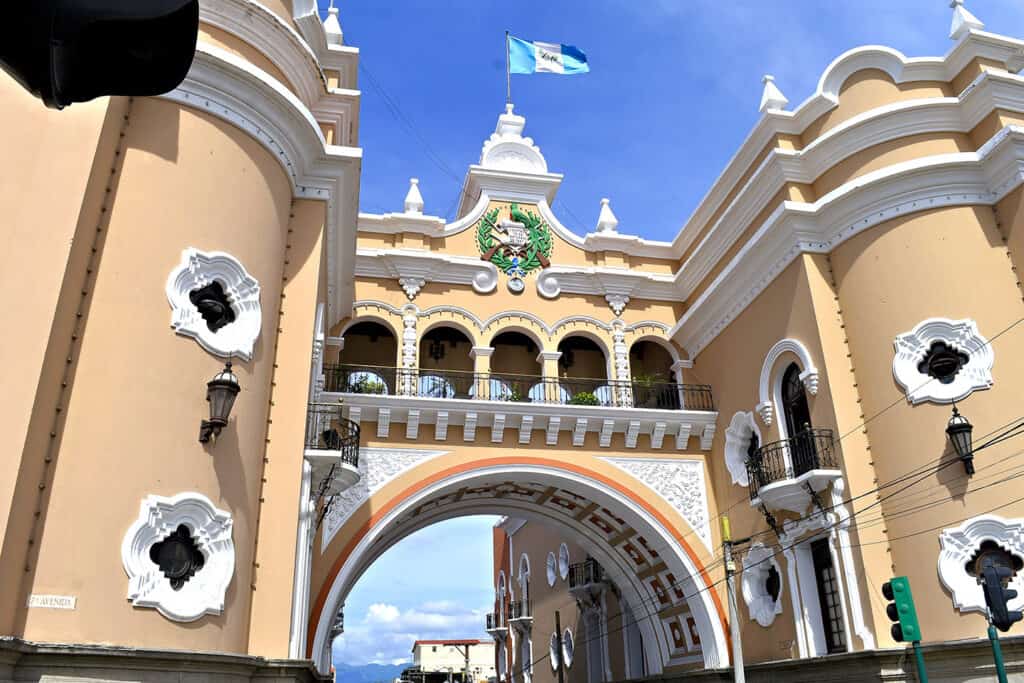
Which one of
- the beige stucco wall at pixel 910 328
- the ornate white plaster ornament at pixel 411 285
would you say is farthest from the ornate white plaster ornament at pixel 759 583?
the ornate white plaster ornament at pixel 411 285

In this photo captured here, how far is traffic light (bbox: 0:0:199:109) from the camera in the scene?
61.0 inches

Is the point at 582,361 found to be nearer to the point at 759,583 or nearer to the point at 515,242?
the point at 515,242

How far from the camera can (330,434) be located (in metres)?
12.5

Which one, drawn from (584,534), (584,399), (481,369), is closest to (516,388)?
(481,369)

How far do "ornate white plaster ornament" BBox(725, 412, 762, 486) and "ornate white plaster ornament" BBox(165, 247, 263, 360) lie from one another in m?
8.51

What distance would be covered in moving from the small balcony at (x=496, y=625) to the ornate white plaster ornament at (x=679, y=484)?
1752 cm

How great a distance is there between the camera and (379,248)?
16.6m

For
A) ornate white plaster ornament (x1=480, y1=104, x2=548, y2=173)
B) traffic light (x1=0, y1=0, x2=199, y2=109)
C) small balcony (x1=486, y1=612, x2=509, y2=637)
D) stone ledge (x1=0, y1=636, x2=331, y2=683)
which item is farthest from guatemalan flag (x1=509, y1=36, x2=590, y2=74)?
small balcony (x1=486, y1=612, x2=509, y2=637)

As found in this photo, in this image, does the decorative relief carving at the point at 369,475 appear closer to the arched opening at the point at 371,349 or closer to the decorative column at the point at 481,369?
the decorative column at the point at 481,369

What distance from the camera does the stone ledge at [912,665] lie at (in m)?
9.95

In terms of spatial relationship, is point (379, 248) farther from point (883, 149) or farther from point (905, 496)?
point (905, 496)

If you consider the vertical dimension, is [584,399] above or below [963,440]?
above

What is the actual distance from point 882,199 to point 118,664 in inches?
447

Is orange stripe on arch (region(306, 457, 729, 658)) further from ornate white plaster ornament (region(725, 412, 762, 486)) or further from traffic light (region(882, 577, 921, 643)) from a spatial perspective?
traffic light (region(882, 577, 921, 643))
